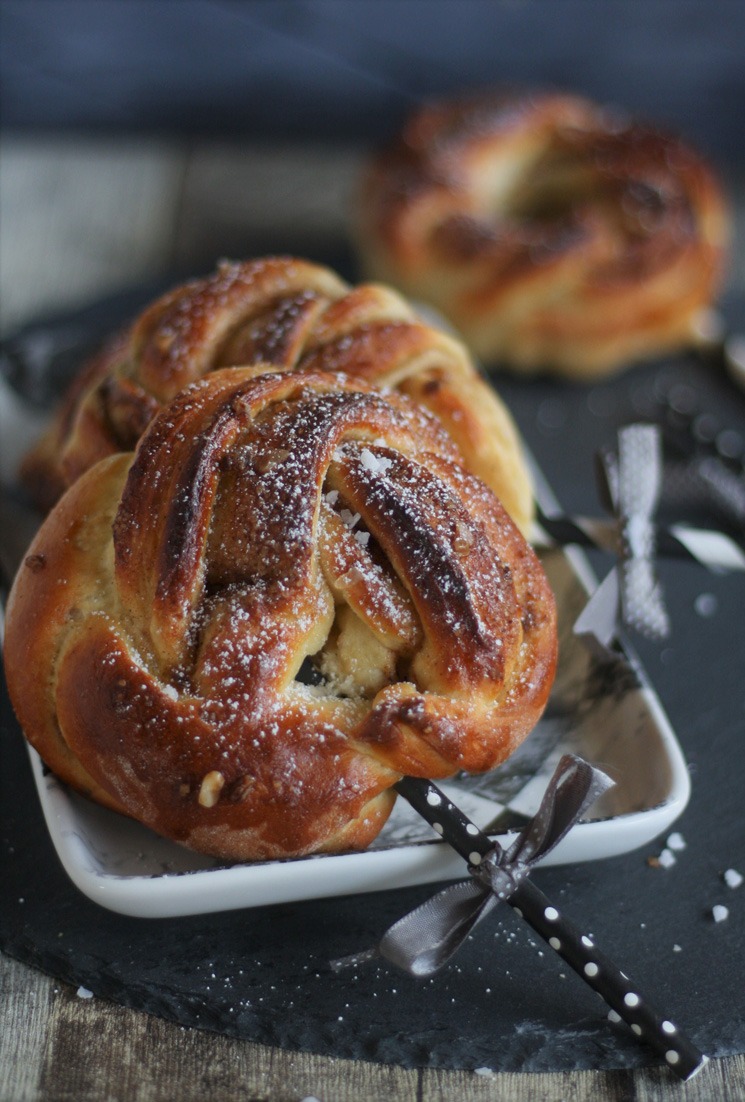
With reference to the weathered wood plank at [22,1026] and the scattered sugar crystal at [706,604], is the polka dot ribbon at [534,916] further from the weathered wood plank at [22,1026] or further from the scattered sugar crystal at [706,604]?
the scattered sugar crystal at [706,604]

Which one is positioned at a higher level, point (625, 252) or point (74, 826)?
point (625, 252)

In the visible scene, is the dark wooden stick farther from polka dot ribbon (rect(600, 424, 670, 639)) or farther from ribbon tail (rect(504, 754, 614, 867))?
polka dot ribbon (rect(600, 424, 670, 639))

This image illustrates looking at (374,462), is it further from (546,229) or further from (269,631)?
(546,229)

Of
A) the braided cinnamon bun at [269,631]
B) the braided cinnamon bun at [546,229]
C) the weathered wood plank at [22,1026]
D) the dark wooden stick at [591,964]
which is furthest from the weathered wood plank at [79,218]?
the dark wooden stick at [591,964]

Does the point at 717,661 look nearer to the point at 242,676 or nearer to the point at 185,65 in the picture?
the point at 242,676

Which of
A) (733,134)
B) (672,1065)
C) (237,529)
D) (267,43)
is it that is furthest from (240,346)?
(733,134)

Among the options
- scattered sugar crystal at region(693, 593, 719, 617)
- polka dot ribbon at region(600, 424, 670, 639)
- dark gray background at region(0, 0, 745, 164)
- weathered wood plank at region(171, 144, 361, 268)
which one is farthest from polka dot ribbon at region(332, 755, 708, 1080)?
dark gray background at region(0, 0, 745, 164)

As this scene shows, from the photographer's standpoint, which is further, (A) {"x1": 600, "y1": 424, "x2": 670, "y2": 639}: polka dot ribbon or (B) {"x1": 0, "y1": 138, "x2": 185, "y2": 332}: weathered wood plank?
(B) {"x1": 0, "y1": 138, "x2": 185, "y2": 332}: weathered wood plank
